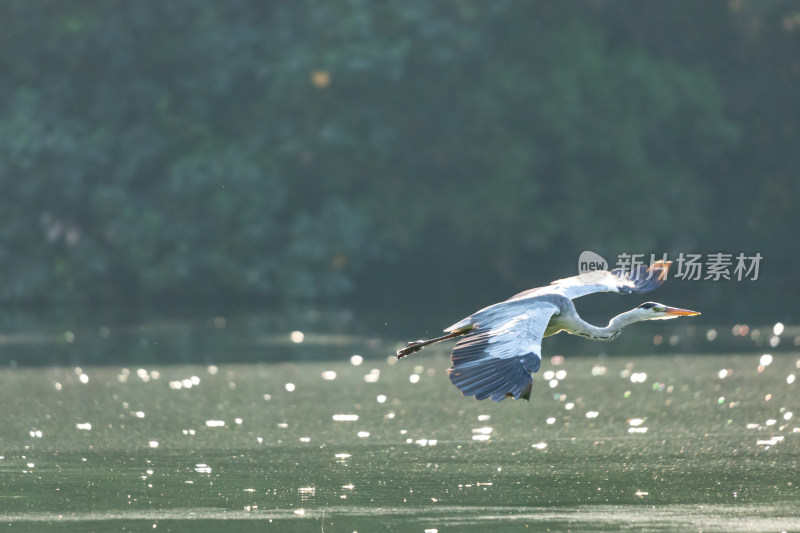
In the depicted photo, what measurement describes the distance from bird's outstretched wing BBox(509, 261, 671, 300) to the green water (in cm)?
144

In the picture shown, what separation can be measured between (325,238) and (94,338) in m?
10.9

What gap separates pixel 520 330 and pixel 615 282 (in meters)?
3.13

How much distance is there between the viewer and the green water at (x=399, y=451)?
9.96 meters

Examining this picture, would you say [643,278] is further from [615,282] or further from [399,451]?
[399,451]

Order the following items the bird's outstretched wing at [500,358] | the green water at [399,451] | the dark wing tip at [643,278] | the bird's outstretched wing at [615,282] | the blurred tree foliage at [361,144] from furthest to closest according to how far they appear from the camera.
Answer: the blurred tree foliage at [361,144] < the dark wing tip at [643,278] < the bird's outstretched wing at [615,282] < the green water at [399,451] < the bird's outstretched wing at [500,358]

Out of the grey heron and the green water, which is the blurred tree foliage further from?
the grey heron

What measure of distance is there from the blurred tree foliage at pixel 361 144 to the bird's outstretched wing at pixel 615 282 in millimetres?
23730

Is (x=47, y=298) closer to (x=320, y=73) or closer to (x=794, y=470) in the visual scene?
(x=320, y=73)

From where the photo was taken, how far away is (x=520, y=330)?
9.61 metres

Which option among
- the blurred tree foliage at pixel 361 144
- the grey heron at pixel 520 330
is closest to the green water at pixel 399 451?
the grey heron at pixel 520 330

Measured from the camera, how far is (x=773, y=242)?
3897cm

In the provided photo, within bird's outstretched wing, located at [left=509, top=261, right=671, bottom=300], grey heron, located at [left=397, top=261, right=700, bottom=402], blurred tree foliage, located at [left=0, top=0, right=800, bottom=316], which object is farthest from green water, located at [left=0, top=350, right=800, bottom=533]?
blurred tree foliage, located at [left=0, top=0, right=800, bottom=316]

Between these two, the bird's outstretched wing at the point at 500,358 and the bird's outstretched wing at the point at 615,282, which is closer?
the bird's outstretched wing at the point at 500,358

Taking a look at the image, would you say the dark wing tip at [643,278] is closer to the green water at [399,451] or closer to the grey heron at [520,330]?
the grey heron at [520,330]
